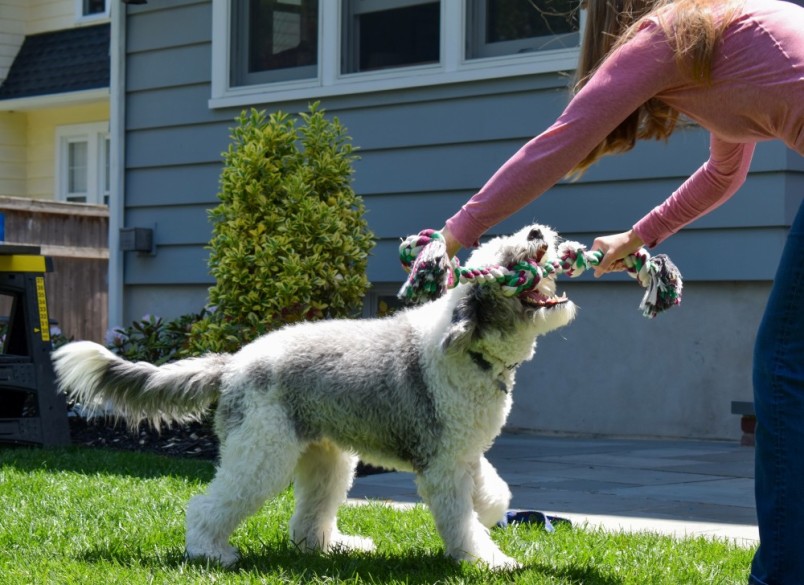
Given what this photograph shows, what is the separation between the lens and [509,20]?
8844 millimetres

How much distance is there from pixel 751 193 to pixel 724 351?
41.2 inches

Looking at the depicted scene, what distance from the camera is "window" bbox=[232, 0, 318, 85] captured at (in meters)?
9.98

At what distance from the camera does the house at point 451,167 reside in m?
7.96

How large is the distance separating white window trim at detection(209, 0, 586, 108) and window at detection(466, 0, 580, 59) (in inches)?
3.7

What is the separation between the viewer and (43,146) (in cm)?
1712

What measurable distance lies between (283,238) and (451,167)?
6.23ft

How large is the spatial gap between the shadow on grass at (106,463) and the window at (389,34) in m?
3.74

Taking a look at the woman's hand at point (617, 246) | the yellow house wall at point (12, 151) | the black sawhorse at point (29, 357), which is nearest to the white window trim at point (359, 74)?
the black sawhorse at point (29, 357)

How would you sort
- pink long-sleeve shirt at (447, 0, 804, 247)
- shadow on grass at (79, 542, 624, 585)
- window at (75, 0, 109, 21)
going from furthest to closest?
window at (75, 0, 109, 21) < shadow on grass at (79, 542, 624, 585) < pink long-sleeve shirt at (447, 0, 804, 247)

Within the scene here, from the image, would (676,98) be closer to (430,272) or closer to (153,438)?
(430,272)

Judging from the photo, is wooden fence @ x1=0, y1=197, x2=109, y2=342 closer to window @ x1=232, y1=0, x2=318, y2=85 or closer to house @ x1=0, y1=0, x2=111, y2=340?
house @ x1=0, y1=0, x2=111, y2=340

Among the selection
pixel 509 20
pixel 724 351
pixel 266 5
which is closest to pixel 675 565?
pixel 724 351

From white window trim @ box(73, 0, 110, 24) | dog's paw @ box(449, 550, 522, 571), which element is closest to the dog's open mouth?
dog's paw @ box(449, 550, 522, 571)

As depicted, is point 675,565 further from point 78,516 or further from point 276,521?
point 78,516
